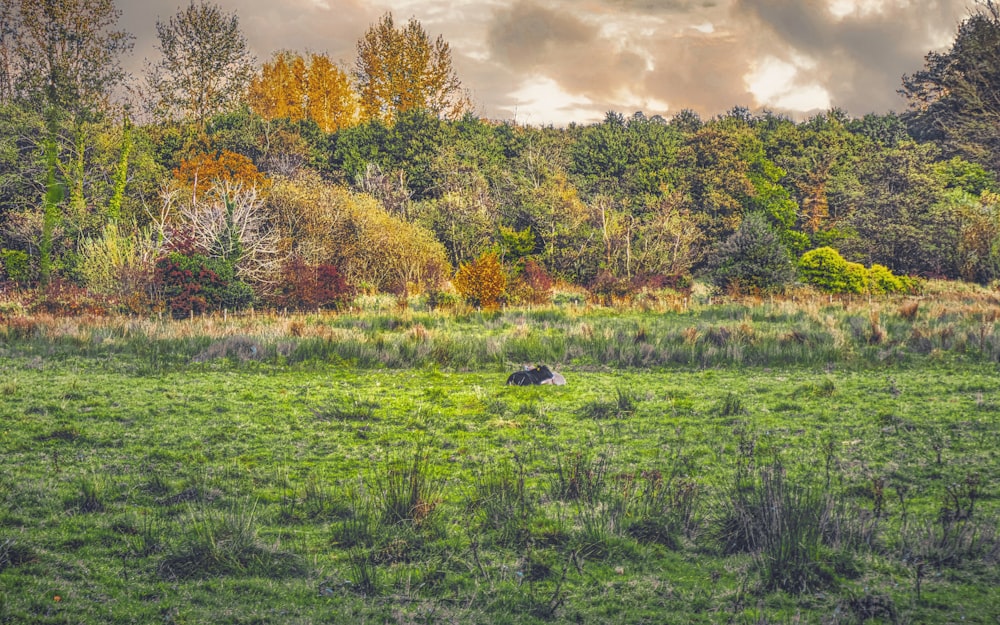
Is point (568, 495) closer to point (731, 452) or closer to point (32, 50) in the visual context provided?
point (731, 452)

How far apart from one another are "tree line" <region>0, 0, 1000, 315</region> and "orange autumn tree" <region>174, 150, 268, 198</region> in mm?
126

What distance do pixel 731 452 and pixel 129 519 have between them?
4942mm

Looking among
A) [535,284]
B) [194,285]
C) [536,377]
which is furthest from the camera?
[535,284]

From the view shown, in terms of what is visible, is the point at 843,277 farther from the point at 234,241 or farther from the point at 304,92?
the point at 304,92

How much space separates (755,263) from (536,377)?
48.4 feet

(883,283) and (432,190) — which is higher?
(432,190)

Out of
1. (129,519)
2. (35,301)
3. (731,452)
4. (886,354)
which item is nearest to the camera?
(129,519)

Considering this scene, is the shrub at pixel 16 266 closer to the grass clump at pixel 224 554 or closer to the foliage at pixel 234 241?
the foliage at pixel 234 241

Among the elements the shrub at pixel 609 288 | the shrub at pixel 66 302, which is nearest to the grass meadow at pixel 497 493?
the shrub at pixel 66 302

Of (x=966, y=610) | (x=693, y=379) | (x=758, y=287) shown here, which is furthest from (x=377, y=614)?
(x=758, y=287)

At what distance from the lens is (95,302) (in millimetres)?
19062

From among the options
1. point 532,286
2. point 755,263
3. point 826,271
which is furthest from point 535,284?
point 826,271

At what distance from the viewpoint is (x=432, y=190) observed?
125 ft

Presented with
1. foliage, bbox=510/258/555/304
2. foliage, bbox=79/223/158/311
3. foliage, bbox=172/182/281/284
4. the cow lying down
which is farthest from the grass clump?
foliage, bbox=510/258/555/304
